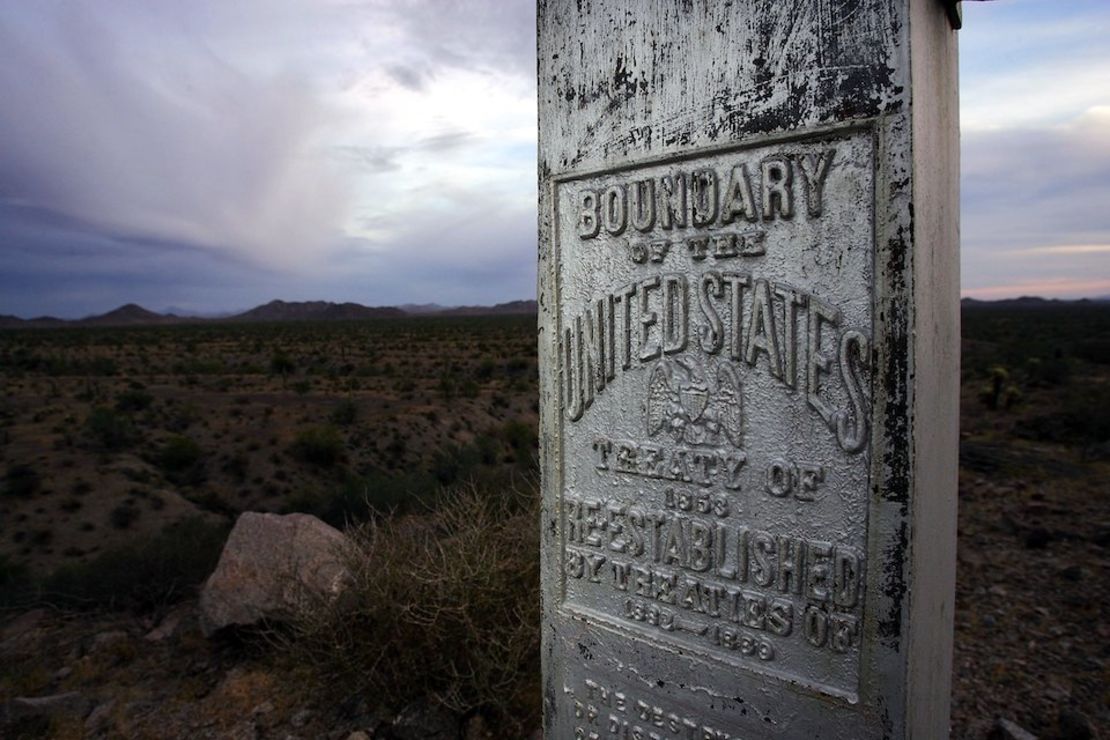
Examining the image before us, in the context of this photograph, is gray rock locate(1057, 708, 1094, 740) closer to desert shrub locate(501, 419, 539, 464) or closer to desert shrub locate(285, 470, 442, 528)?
desert shrub locate(285, 470, 442, 528)

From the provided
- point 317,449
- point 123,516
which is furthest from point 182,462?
point 123,516

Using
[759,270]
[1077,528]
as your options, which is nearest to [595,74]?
[759,270]

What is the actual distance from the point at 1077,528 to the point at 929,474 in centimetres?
556

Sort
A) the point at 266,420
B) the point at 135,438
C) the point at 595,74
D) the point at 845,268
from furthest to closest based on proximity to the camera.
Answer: the point at 266,420 → the point at 135,438 → the point at 595,74 → the point at 845,268

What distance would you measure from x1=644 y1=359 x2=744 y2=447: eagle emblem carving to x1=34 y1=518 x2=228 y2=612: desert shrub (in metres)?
5.24

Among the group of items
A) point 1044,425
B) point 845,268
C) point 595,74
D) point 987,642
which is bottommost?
point 987,642

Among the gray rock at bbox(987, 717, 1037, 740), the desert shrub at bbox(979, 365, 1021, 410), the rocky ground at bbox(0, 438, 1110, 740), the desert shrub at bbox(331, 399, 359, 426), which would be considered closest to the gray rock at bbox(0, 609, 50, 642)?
the rocky ground at bbox(0, 438, 1110, 740)

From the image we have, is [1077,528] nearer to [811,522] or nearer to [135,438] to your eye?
[811,522]

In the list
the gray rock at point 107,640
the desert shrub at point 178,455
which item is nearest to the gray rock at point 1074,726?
the gray rock at point 107,640

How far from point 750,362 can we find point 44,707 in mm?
4562

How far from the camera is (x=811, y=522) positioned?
168cm

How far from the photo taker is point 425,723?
12.2ft

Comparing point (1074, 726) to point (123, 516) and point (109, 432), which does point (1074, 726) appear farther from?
point (109, 432)

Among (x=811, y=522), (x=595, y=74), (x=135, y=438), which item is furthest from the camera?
(x=135, y=438)
